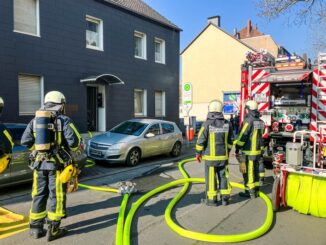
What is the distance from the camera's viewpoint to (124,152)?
30.7 feet

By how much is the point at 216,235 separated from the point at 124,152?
5.41 m

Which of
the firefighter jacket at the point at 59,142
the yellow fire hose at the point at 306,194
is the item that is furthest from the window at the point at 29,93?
the yellow fire hose at the point at 306,194

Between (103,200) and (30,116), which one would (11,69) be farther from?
(103,200)

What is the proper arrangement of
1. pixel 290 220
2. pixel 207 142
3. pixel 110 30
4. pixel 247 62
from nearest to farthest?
pixel 290 220, pixel 207 142, pixel 247 62, pixel 110 30

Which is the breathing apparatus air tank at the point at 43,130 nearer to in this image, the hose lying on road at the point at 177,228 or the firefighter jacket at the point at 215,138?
the hose lying on road at the point at 177,228

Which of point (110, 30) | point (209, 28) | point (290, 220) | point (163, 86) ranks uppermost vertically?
point (209, 28)

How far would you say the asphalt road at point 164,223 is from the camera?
432cm

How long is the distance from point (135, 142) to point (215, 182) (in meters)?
4.47


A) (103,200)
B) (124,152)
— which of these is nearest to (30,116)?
(124,152)

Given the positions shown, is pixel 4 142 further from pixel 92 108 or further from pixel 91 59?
pixel 92 108

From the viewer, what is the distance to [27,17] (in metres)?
11.6

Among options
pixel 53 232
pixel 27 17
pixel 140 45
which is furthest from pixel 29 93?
pixel 53 232

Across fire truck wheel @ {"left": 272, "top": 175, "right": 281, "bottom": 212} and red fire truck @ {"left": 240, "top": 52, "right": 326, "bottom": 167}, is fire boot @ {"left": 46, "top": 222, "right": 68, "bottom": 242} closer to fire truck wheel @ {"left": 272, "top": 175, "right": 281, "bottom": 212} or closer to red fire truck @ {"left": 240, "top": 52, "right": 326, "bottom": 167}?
fire truck wheel @ {"left": 272, "top": 175, "right": 281, "bottom": 212}

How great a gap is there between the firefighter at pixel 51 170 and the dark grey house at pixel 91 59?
7471mm
